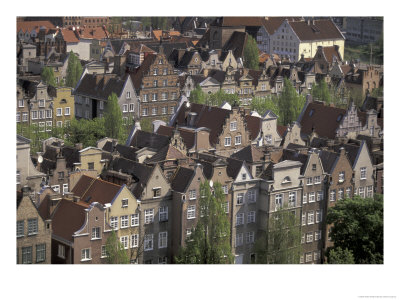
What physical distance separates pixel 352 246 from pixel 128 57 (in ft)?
107

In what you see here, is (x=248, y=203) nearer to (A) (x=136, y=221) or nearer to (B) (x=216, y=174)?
(B) (x=216, y=174)

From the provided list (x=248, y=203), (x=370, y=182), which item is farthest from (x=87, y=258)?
(x=370, y=182)

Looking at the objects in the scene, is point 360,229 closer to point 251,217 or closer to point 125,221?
point 251,217

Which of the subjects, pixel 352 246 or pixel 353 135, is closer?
pixel 352 246

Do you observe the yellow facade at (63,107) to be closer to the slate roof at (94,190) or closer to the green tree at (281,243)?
the slate roof at (94,190)

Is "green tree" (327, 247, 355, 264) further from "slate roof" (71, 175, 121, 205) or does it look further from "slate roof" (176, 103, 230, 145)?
"slate roof" (176, 103, 230, 145)

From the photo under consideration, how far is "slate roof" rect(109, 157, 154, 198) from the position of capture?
42.7m

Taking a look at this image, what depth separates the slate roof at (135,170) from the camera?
42.7 meters

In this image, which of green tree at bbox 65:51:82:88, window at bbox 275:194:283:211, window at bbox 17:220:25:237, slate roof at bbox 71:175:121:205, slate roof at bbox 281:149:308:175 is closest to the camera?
window at bbox 17:220:25:237

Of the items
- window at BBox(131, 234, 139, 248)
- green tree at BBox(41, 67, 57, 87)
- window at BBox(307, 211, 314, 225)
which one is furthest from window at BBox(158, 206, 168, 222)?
green tree at BBox(41, 67, 57, 87)

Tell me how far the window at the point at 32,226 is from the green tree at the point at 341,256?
12.4 meters

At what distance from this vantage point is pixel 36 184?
42.4m

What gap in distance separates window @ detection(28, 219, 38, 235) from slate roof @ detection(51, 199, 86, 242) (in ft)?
5.59

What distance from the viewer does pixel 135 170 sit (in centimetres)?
4412
